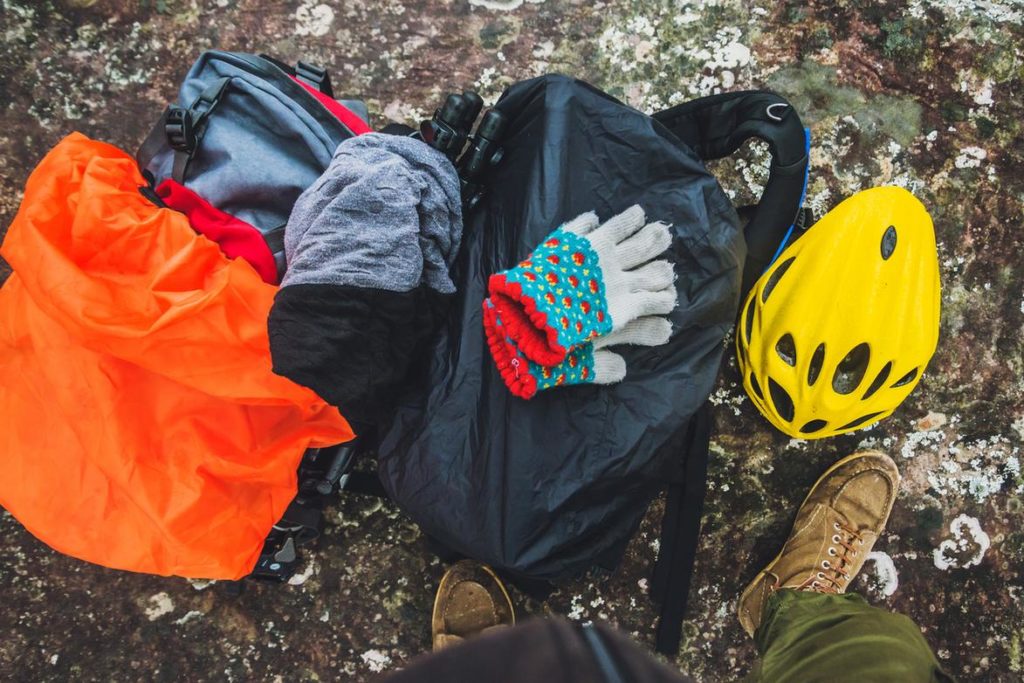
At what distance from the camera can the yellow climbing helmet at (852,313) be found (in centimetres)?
134

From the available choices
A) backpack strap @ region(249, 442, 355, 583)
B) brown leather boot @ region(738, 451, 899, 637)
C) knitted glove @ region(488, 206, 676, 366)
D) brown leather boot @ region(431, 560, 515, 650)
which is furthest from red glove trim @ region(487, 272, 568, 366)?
brown leather boot @ region(738, 451, 899, 637)

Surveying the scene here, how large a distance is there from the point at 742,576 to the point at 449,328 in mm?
1073

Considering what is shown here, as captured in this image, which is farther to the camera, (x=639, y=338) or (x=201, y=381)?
(x=639, y=338)

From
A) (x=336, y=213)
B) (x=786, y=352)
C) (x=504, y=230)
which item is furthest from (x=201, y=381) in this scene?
(x=786, y=352)

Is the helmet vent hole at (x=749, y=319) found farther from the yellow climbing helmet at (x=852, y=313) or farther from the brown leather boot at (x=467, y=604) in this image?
the brown leather boot at (x=467, y=604)

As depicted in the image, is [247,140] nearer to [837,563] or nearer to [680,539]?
[680,539]

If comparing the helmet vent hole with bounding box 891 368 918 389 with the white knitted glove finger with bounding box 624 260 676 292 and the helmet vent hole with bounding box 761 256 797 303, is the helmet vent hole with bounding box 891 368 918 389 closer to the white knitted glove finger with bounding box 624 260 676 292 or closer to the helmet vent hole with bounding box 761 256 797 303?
the helmet vent hole with bounding box 761 256 797 303

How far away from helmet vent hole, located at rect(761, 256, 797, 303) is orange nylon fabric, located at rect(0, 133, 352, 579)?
103 centimetres

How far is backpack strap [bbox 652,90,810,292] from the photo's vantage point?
1.32 m

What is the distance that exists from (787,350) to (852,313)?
164 millimetres

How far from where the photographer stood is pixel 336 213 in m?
1.05

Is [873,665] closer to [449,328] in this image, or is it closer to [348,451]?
[449,328]

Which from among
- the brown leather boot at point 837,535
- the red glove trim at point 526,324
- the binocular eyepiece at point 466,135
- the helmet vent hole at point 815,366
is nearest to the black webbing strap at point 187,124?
the binocular eyepiece at point 466,135

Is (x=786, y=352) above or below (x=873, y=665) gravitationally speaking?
above
